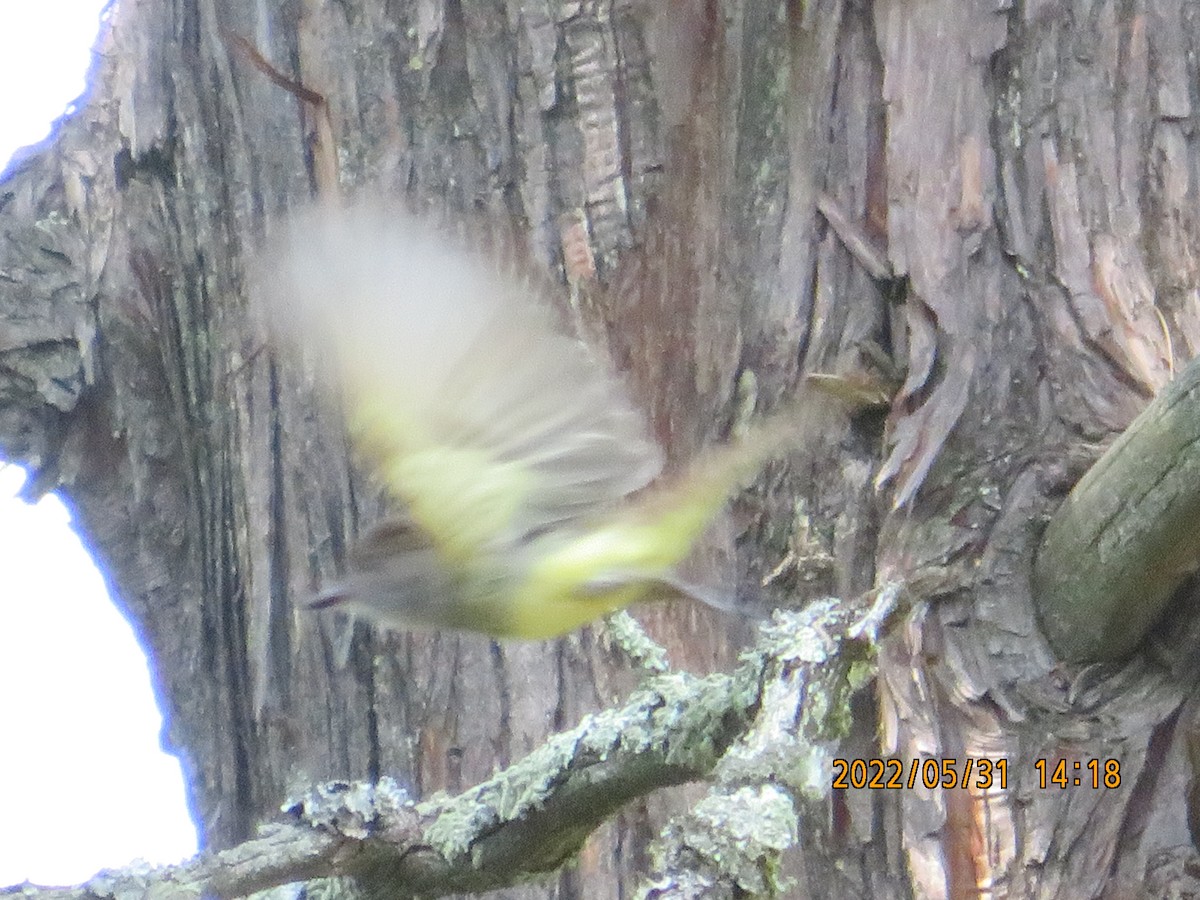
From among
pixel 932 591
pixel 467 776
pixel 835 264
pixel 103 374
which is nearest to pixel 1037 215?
pixel 835 264

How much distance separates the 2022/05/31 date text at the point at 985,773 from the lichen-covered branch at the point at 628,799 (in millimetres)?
261

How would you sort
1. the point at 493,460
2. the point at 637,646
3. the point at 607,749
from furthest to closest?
the point at 493,460 → the point at 637,646 → the point at 607,749

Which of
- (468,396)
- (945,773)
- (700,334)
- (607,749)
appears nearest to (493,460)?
(468,396)

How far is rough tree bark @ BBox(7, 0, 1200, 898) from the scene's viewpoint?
138 cm

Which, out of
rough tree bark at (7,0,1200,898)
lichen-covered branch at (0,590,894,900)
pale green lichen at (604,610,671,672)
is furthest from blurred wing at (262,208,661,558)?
lichen-covered branch at (0,590,894,900)

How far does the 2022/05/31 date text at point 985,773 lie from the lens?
1.34 meters

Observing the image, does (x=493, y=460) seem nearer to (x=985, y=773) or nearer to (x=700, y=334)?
(x=700, y=334)

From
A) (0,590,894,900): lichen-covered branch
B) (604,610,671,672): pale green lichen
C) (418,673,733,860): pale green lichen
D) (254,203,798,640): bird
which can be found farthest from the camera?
(254,203,798,640): bird

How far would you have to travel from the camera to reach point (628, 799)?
1.24 metres

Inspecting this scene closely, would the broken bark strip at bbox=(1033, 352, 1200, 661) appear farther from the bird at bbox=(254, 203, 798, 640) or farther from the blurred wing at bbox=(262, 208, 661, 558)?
the blurred wing at bbox=(262, 208, 661, 558)

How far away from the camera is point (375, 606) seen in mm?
1575

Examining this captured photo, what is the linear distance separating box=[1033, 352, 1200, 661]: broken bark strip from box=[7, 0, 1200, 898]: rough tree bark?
0.04m

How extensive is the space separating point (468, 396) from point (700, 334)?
1.00ft

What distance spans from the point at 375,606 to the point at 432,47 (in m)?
0.75
